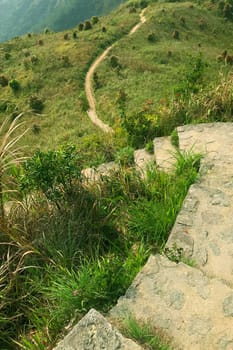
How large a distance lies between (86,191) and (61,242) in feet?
2.58

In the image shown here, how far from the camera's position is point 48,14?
13825 centimetres

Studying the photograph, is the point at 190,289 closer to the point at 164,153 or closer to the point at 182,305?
the point at 182,305

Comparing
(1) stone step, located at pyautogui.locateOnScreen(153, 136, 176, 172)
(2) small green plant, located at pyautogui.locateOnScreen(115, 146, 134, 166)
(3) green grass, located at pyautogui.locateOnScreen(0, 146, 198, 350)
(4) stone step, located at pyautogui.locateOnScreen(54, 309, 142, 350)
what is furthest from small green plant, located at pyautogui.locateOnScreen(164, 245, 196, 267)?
(2) small green plant, located at pyautogui.locateOnScreen(115, 146, 134, 166)

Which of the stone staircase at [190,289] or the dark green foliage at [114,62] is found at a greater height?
the stone staircase at [190,289]

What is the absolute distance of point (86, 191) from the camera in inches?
161

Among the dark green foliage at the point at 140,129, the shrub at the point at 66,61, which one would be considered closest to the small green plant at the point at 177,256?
the dark green foliage at the point at 140,129

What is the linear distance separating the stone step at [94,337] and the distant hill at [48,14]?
4566 inches

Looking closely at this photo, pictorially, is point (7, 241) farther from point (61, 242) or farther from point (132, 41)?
point (132, 41)

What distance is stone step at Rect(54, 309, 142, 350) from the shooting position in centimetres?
248

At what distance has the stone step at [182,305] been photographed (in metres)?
2.59

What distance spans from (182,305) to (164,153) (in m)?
2.85

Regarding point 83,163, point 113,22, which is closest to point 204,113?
point 83,163


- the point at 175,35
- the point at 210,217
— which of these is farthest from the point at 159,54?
the point at 210,217

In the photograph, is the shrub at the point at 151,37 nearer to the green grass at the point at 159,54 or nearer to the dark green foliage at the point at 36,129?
the green grass at the point at 159,54
